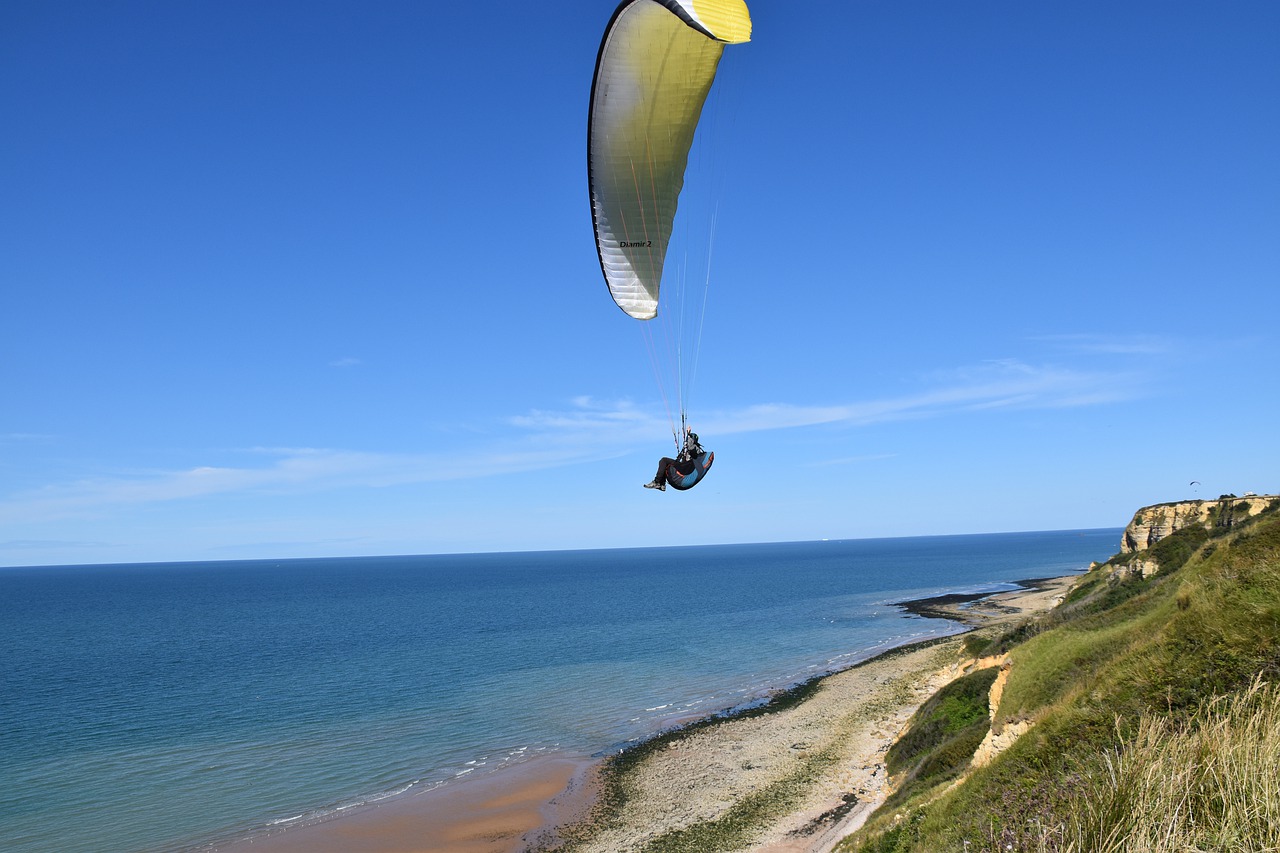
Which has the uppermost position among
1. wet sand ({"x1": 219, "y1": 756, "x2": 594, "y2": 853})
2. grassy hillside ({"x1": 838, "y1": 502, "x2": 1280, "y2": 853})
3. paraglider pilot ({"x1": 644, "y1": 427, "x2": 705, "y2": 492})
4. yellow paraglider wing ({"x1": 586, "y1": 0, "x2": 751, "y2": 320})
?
yellow paraglider wing ({"x1": 586, "y1": 0, "x2": 751, "y2": 320})

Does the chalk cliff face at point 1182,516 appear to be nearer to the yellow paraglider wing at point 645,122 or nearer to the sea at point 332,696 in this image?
the sea at point 332,696

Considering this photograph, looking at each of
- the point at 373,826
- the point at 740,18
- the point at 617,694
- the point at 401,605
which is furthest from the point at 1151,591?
the point at 401,605

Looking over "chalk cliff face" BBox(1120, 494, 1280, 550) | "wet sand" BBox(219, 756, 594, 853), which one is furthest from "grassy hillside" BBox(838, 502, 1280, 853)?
"chalk cliff face" BBox(1120, 494, 1280, 550)

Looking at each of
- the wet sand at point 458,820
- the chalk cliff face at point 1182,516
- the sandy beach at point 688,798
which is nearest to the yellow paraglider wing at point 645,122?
the sandy beach at point 688,798

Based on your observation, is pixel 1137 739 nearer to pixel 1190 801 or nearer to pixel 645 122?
pixel 1190 801

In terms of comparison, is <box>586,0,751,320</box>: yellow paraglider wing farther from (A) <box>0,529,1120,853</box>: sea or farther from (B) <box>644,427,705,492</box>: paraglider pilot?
(A) <box>0,529,1120,853</box>: sea

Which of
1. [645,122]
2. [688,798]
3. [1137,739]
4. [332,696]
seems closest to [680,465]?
[645,122]
